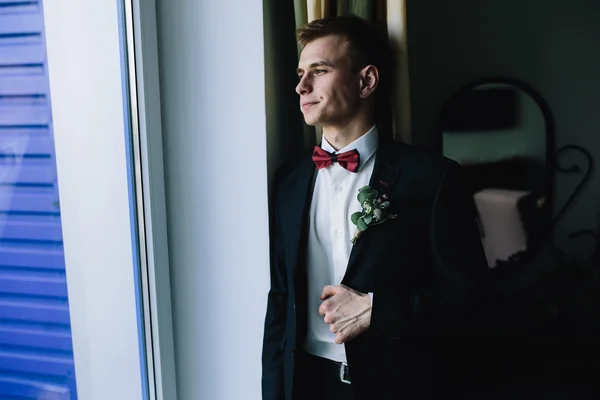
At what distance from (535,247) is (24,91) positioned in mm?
1264

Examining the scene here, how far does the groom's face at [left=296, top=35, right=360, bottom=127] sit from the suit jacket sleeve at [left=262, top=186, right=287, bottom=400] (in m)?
0.29

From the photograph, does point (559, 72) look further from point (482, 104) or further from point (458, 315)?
point (458, 315)

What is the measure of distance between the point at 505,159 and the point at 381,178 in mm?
247

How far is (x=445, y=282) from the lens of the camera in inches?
42.6

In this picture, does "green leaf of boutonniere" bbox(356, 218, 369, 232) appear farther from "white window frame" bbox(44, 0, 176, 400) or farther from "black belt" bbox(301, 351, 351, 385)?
"white window frame" bbox(44, 0, 176, 400)

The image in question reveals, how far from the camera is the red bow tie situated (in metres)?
1.12

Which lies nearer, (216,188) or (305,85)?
(305,85)

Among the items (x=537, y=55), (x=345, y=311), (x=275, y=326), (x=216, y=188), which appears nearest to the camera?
(x=537, y=55)

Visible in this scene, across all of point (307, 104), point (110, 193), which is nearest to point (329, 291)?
point (307, 104)

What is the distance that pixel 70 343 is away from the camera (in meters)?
1.53

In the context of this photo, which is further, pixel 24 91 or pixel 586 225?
pixel 24 91

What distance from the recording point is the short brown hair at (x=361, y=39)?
110 cm

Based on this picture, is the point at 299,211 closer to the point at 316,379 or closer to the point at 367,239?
the point at 367,239

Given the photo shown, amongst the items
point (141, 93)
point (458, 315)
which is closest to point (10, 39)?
point (141, 93)
